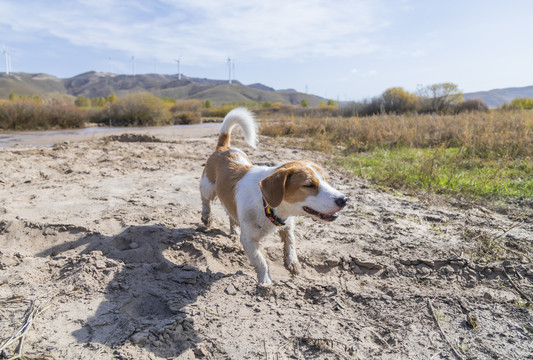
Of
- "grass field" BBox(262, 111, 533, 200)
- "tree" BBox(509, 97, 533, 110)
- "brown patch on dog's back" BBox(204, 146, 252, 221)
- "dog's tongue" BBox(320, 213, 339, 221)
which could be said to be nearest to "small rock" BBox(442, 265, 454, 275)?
"dog's tongue" BBox(320, 213, 339, 221)

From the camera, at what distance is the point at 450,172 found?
748cm

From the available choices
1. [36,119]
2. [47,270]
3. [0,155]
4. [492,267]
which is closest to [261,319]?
[47,270]

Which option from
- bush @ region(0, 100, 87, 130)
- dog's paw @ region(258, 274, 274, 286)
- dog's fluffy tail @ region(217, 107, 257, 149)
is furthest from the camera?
bush @ region(0, 100, 87, 130)

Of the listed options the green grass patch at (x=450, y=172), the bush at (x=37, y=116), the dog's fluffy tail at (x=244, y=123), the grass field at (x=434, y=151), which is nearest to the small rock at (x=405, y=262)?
the dog's fluffy tail at (x=244, y=123)

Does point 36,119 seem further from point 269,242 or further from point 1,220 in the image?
point 269,242

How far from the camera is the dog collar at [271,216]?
11.4 feet

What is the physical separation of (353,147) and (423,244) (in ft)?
24.3

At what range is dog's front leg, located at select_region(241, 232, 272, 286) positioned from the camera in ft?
11.1

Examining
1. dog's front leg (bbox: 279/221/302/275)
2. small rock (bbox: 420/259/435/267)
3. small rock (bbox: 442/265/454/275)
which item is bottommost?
small rock (bbox: 442/265/454/275)

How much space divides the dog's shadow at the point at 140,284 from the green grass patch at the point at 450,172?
4.38 metres

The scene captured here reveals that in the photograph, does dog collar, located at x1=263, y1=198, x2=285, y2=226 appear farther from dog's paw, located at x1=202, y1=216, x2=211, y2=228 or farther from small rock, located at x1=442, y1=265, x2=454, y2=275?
small rock, located at x1=442, y1=265, x2=454, y2=275

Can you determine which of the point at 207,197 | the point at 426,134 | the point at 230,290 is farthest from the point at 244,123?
the point at 426,134

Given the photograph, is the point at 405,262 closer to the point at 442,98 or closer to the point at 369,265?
the point at 369,265

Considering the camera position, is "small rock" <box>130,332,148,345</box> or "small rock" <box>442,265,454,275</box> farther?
"small rock" <box>442,265,454,275</box>
